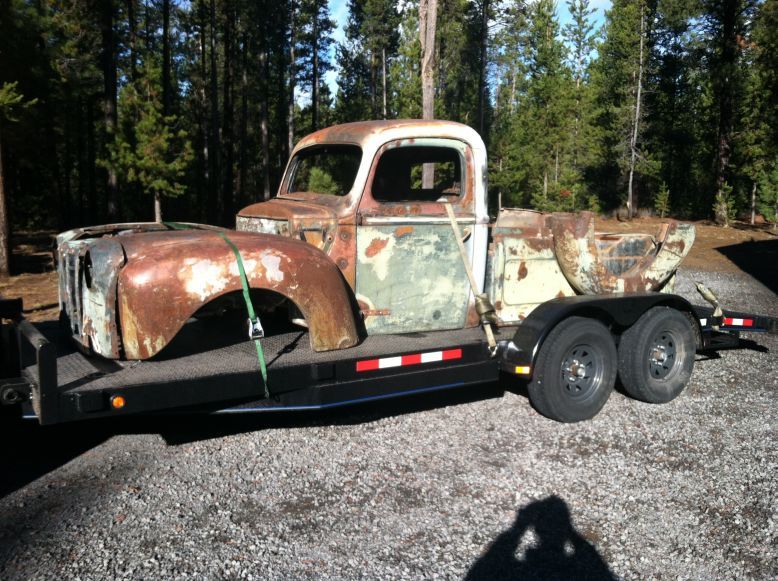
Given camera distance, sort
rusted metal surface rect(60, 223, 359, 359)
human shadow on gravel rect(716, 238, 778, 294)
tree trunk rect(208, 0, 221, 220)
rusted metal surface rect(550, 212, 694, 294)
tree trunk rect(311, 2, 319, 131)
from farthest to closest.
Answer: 1. tree trunk rect(311, 2, 319, 131)
2. tree trunk rect(208, 0, 221, 220)
3. human shadow on gravel rect(716, 238, 778, 294)
4. rusted metal surface rect(550, 212, 694, 294)
5. rusted metal surface rect(60, 223, 359, 359)

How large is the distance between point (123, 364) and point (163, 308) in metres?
0.42

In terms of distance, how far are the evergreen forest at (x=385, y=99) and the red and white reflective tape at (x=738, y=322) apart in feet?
40.9

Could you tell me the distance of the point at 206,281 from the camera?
12.7ft

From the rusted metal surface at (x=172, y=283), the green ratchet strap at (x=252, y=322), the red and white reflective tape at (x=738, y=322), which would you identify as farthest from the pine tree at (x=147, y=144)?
the green ratchet strap at (x=252, y=322)

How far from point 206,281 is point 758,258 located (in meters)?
16.9

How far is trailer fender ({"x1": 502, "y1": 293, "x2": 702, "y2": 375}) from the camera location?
499cm

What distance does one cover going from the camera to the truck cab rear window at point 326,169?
507cm

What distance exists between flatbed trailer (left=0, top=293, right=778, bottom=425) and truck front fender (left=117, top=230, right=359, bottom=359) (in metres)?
0.19

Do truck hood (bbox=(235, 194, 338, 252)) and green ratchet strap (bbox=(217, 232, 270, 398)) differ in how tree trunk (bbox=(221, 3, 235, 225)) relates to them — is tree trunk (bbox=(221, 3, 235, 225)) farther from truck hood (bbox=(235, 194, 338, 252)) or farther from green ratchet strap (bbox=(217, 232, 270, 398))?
green ratchet strap (bbox=(217, 232, 270, 398))

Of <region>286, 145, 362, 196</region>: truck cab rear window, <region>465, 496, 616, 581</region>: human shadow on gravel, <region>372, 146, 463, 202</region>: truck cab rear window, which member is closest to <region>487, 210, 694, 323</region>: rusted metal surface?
<region>372, 146, 463, 202</region>: truck cab rear window

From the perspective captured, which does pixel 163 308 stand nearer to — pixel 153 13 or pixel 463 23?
pixel 153 13

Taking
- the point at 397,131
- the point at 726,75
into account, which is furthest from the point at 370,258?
the point at 726,75

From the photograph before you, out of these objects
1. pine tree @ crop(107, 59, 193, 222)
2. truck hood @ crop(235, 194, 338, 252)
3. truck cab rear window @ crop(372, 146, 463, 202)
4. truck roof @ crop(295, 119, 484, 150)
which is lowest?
truck hood @ crop(235, 194, 338, 252)

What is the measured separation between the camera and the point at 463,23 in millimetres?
42938
